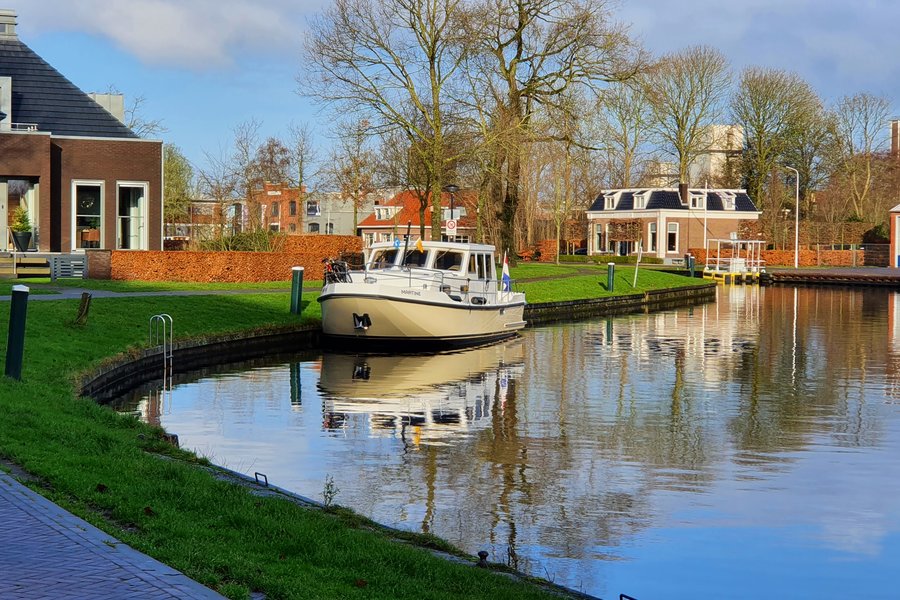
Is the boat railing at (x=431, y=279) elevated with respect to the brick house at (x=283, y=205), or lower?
lower

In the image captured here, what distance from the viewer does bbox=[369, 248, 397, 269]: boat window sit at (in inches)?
1142

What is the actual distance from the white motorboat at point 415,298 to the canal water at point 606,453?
0.89 m

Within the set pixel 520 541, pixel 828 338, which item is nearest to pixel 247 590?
pixel 520 541

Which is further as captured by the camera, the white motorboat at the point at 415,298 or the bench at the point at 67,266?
the bench at the point at 67,266

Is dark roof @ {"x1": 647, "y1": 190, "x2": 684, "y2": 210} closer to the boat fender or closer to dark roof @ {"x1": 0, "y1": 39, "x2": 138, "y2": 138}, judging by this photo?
dark roof @ {"x1": 0, "y1": 39, "x2": 138, "y2": 138}

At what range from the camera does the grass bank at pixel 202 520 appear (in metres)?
7.41

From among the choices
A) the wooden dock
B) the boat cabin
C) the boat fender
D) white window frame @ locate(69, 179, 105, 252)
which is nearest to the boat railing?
the boat cabin

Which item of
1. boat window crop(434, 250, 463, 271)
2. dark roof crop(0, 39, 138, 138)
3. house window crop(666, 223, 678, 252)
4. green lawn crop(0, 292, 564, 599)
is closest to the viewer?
green lawn crop(0, 292, 564, 599)

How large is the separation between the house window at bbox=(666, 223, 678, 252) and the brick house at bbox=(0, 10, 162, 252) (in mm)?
53431

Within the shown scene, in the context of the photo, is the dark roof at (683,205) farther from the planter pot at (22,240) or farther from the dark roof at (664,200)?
the planter pot at (22,240)

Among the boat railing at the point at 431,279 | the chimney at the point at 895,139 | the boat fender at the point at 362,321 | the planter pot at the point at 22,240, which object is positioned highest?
the chimney at the point at 895,139

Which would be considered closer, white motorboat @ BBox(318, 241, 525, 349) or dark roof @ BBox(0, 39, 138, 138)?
white motorboat @ BBox(318, 241, 525, 349)

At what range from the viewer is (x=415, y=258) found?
29.1 metres

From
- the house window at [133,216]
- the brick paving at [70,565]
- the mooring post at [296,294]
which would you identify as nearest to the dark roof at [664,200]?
the house window at [133,216]
